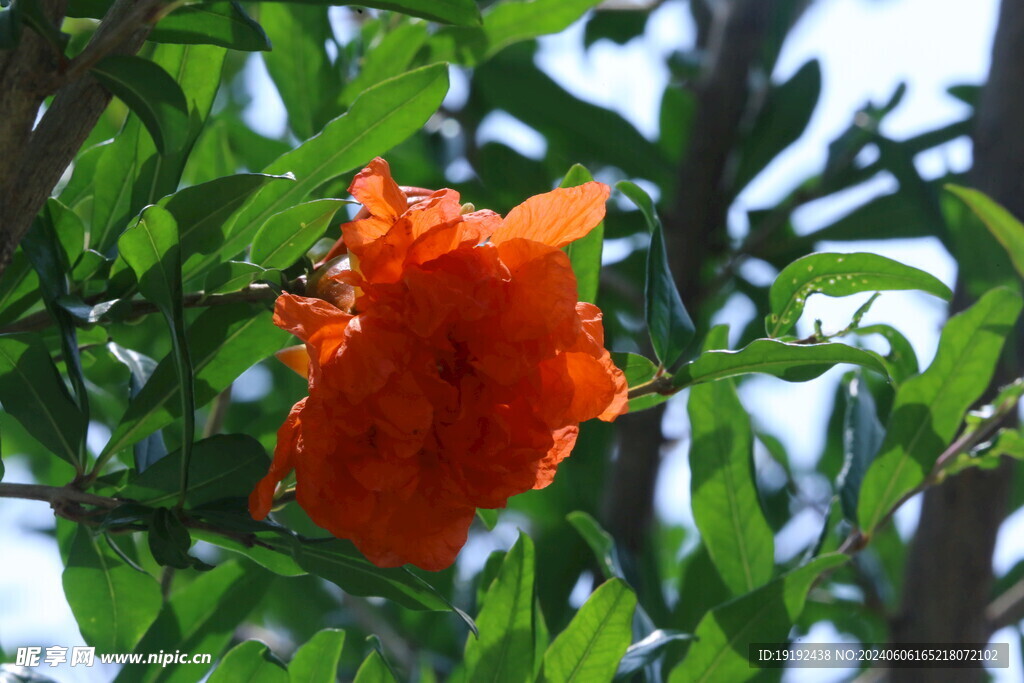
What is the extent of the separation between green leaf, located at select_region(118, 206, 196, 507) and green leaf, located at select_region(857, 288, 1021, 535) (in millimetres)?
750

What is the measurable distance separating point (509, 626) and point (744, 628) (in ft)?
0.87

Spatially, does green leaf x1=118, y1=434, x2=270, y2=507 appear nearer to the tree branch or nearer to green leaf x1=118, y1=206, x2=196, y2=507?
green leaf x1=118, y1=206, x2=196, y2=507

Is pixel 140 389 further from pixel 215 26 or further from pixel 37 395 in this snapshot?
pixel 215 26

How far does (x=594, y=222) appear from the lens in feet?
2.09

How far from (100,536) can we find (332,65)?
695 mm

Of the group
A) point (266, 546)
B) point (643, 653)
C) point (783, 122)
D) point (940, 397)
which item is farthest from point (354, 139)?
point (783, 122)

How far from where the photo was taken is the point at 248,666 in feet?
2.70

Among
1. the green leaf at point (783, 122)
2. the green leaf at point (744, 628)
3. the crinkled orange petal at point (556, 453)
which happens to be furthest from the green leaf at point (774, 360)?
the green leaf at point (783, 122)

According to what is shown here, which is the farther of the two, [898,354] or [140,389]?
[898,354]

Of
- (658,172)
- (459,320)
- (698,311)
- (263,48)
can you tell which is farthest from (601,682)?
(658,172)

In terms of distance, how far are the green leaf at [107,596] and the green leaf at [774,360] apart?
21.0 inches

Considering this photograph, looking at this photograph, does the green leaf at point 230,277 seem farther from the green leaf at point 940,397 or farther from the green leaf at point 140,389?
the green leaf at point 940,397

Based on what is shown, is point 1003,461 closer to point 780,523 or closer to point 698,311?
point 780,523

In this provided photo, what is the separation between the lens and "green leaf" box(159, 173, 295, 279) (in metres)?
0.69
